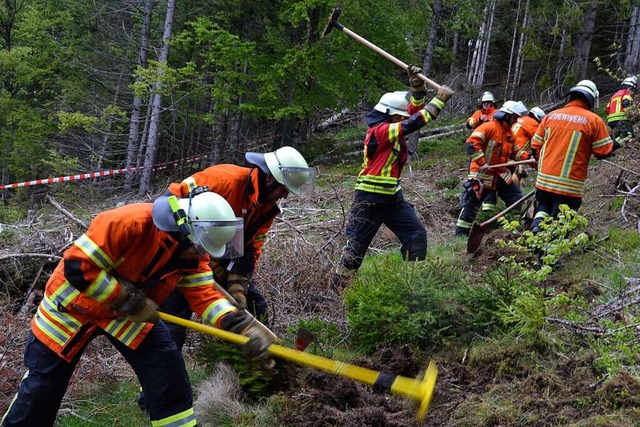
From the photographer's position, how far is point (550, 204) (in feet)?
19.6

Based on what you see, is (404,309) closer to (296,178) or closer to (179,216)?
(296,178)

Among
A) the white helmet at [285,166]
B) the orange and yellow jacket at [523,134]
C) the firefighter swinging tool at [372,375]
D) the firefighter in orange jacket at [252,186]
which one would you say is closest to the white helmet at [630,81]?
the orange and yellow jacket at [523,134]

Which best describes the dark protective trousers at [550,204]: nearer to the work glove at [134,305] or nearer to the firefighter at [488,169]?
the firefighter at [488,169]

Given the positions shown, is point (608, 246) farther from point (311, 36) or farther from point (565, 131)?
point (311, 36)

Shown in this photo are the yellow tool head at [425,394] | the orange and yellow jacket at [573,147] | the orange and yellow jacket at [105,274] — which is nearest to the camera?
the yellow tool head at [425,394]

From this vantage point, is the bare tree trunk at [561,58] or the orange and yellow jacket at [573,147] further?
the bare tree trunk at [561,58]

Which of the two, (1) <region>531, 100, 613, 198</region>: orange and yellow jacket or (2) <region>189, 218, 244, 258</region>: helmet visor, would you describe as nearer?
(2) <region>189, 218, 244, 258</region>: helmet visor

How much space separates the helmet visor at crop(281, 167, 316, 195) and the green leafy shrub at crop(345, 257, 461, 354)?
105 cm

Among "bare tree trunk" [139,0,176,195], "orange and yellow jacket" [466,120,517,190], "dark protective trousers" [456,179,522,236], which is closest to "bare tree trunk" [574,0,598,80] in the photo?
"orange and yellow jacket" [466,120,517,190]

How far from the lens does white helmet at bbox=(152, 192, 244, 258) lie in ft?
10.3

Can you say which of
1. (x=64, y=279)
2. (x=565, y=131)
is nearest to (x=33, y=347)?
(x=64, y=279)

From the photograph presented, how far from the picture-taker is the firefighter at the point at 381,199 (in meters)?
5.92

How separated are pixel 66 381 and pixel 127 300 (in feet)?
2.04

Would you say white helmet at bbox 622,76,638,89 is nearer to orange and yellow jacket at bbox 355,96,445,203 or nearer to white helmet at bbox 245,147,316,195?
orange and yellow jacket at bbox 355,96,445,203
